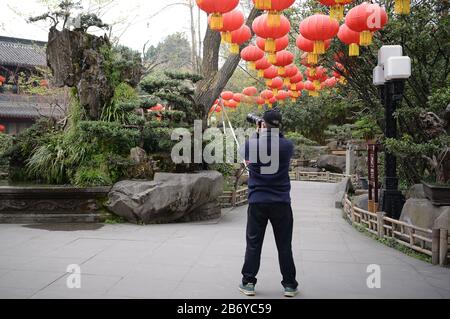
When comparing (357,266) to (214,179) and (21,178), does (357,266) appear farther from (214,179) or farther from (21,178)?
(21,178)

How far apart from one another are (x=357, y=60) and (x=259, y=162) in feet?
25.7

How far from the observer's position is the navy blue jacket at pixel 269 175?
4.08 metres

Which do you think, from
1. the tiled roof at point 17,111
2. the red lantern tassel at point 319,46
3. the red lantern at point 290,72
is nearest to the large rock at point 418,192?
the red lantern tassel at point 319,46

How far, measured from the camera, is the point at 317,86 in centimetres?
1323

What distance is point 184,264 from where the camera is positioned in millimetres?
5219

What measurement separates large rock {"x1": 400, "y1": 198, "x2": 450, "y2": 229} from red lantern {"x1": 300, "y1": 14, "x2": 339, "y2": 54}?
3.31 meters

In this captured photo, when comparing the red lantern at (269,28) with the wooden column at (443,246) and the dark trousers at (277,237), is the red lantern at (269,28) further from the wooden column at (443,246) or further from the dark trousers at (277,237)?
the dark trousers at (277,237)

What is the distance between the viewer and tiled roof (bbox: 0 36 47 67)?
1112 inches

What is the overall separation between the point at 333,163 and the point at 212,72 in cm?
1487

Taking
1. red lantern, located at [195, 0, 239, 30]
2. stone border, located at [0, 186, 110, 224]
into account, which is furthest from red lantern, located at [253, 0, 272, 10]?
stone border, located at [0, 186, 110, 224]

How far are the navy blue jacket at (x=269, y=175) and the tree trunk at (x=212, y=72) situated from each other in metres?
8.33

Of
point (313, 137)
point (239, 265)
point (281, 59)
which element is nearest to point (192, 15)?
point (313, 137)
